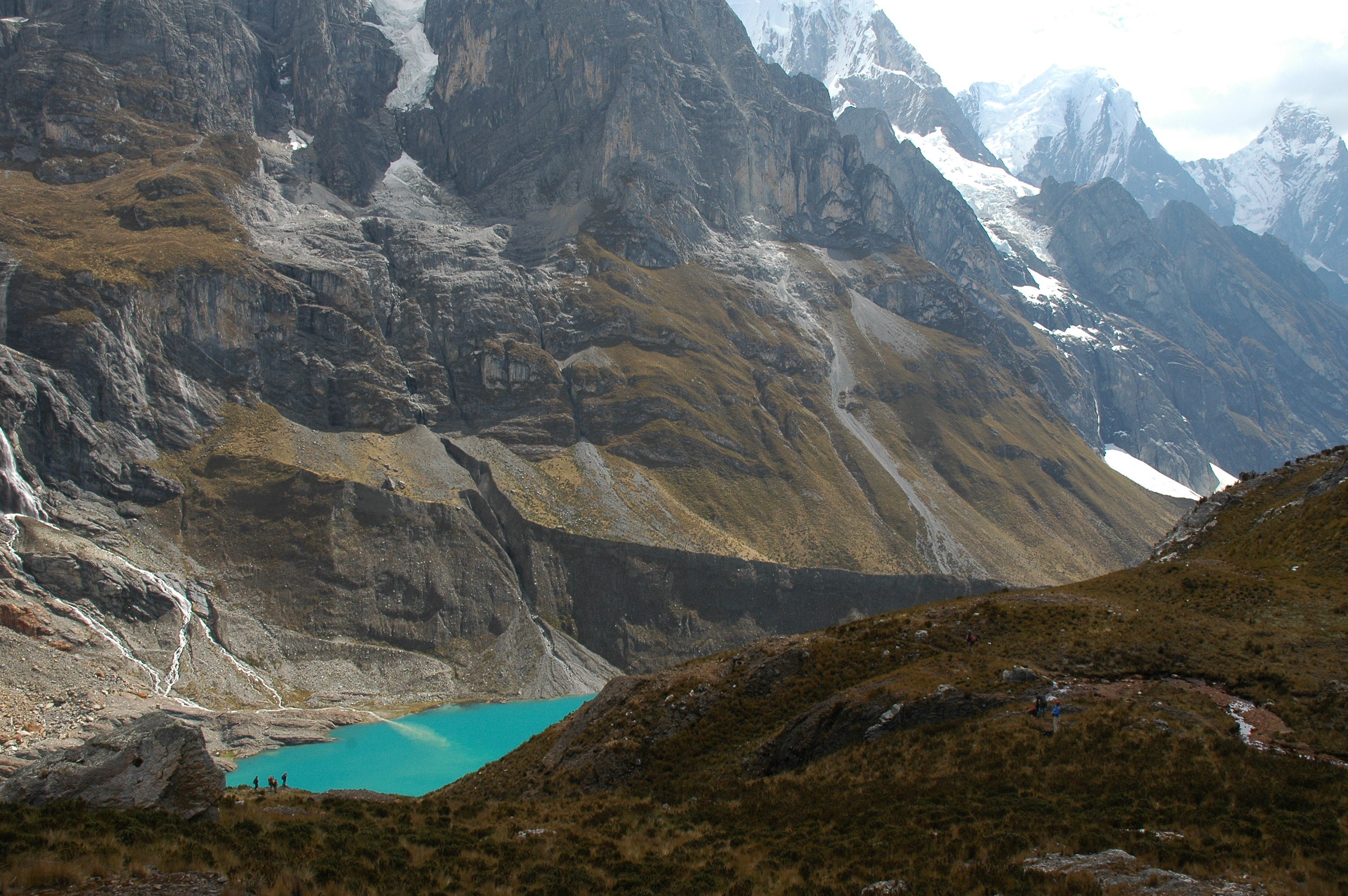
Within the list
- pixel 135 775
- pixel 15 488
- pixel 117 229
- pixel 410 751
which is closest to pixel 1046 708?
pixel 135 775

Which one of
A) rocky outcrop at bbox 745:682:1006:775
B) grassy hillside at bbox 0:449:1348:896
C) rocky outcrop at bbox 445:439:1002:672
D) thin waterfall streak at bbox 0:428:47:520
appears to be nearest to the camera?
grassy hillside at bbox 0:449:1348:896

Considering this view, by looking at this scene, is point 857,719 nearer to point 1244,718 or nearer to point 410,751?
point 1244,718

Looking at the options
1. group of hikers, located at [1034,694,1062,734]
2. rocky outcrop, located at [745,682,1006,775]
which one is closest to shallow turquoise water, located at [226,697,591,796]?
rocky outcrop, located at [745,682,1006,775]

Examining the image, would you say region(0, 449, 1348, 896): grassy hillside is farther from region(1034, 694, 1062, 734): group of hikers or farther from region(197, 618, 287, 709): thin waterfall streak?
region(197, 618, 287, 709): thin waterfall streak

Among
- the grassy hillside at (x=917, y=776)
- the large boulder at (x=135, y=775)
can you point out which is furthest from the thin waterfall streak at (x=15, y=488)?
the large boulder at (x=135, y=775)

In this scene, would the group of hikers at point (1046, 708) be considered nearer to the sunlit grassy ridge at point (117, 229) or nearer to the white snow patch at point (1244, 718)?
the white snow patch at point (1244, 718)
